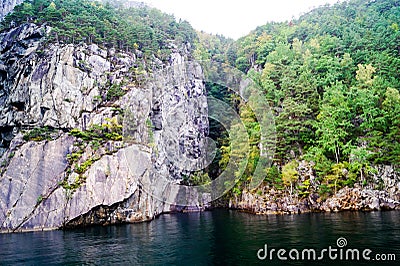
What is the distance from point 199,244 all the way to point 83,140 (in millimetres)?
16508

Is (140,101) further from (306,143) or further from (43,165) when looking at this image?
(306,143)

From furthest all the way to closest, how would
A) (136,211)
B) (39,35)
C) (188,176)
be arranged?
(188,176), (39,35), (136,211)

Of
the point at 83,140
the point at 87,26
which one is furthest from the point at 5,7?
the point at 83,140

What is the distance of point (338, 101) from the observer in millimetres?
30969

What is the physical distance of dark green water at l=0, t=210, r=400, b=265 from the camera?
12.5 meters

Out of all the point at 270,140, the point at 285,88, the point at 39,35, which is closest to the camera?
the point at 270,140

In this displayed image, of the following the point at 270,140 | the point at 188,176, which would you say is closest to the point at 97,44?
the point at 188,176

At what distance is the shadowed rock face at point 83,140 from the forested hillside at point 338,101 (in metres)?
9.08

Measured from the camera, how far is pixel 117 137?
27984 mm

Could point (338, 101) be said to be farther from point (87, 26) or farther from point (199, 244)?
point (87, 26)

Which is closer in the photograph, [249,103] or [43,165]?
[43,165]

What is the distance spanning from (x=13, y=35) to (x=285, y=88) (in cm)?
3096

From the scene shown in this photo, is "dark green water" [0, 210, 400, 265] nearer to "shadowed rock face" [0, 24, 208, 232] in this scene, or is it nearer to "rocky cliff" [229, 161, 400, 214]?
"shadowed rock face" [0, 24, 208, 232]

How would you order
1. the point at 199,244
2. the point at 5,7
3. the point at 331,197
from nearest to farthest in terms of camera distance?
1. the point at 199,244
2. the point at 331,197
3. the point at 5,7
